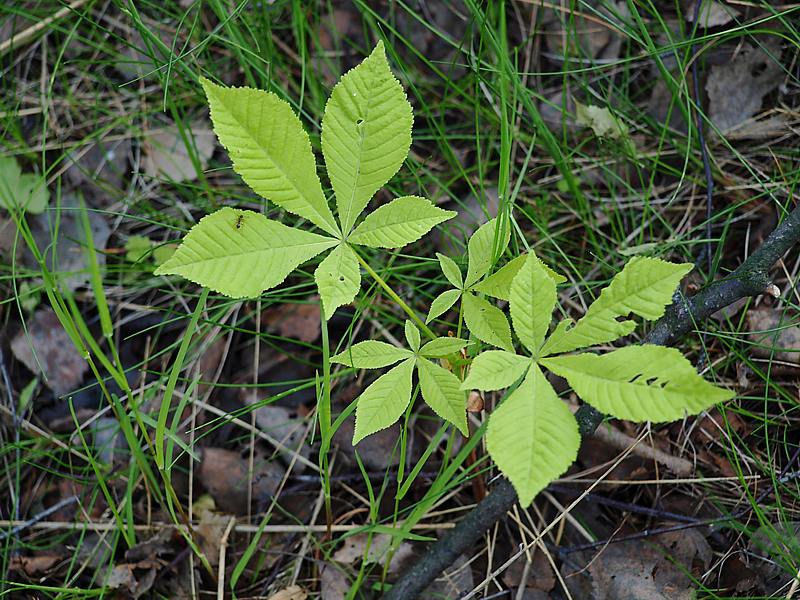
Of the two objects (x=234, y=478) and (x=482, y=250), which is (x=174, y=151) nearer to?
(x=234, y=478)

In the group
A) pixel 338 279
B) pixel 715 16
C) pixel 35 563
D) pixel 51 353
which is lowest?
pixel 35 563

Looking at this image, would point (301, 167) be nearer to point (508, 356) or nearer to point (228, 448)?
point (508, 356)

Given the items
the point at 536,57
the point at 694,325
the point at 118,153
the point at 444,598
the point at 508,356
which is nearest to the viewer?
the point at 508,356

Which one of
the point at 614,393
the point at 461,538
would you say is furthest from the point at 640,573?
the point at 614,393

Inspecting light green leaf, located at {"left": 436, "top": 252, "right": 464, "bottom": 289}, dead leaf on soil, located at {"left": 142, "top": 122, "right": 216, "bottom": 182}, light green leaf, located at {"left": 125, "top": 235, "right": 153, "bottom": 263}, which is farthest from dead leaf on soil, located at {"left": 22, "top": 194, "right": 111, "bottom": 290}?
light green leaf, located at {"left": 436, "top": 252, "right": 464, "bottom": 289}

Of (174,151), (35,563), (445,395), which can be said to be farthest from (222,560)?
(174,151)

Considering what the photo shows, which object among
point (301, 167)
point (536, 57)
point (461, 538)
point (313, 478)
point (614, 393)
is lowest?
point (313, 478)
